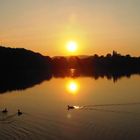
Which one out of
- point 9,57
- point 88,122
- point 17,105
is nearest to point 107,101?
point 17,105

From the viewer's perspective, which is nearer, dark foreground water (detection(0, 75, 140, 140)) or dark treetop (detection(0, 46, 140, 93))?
dark foreground water (detection(0, 75, 140, 140))

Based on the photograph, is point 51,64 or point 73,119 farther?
point 51,64

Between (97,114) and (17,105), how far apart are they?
9.91 metres

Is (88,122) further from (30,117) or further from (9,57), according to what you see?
(9,57)

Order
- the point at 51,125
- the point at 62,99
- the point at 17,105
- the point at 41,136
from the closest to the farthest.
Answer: the point at 41,136, the point at 51,125, the point at 17,105, the point at 62,99

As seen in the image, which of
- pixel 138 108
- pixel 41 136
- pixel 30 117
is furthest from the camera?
pixel 138 108

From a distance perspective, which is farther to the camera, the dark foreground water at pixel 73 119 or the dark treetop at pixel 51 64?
the dark treetop at pixel 51 64

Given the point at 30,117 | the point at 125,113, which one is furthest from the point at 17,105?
the point at 125,113

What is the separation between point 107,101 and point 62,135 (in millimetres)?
15977

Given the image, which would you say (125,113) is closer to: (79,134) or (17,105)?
(79,134)

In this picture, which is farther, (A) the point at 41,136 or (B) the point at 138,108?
(B) the point at 138,108

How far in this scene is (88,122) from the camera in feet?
91.9

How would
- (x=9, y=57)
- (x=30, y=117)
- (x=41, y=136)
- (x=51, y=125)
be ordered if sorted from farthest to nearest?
→ (x=9, y=57) < (x=30, y=117) < (x=51, y=125) < (x=41, y=136)

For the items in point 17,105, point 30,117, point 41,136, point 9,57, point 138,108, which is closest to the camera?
point 41,136
